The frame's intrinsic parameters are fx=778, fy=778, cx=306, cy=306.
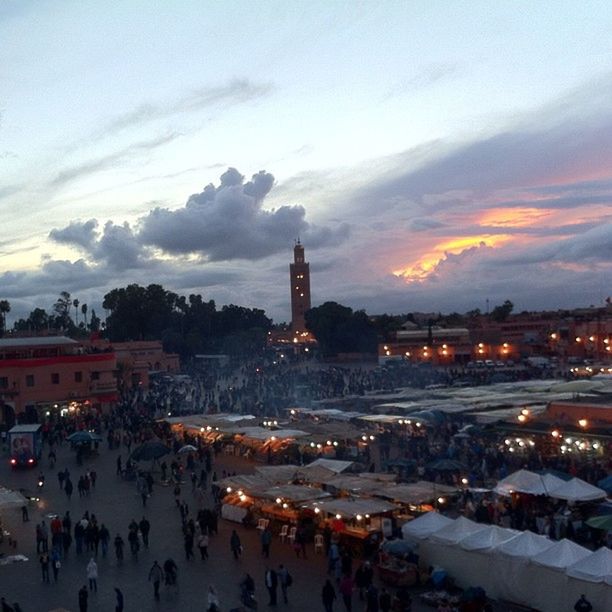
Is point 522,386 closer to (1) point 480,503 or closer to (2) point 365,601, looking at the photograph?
(1) point 480,503

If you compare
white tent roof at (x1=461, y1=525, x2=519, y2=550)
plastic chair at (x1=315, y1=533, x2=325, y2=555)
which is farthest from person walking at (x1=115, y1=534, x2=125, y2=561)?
white tent roof at (x1=461, y1=525, x2=519, y2=550)

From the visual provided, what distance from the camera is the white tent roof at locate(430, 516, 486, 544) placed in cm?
1445

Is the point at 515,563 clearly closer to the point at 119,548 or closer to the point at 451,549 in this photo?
the point at 451,549

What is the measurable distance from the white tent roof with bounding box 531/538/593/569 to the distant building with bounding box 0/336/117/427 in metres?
32.6

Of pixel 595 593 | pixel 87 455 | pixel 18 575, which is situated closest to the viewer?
pixel 595 593

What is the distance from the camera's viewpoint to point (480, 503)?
1880cm

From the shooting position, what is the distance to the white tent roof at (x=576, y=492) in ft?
56.9

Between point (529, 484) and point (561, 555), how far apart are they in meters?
5.57

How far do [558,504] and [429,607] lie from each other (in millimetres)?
6639

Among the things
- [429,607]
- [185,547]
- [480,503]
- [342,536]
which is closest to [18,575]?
[185,547]

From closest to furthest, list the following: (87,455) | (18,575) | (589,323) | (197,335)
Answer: (18,575)
(87,455)
(589,323)
(197,335)

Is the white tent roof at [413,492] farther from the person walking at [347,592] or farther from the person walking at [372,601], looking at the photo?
the person walking at [372,601]

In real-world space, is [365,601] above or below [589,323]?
below

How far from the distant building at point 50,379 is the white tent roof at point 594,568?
33.3 m
